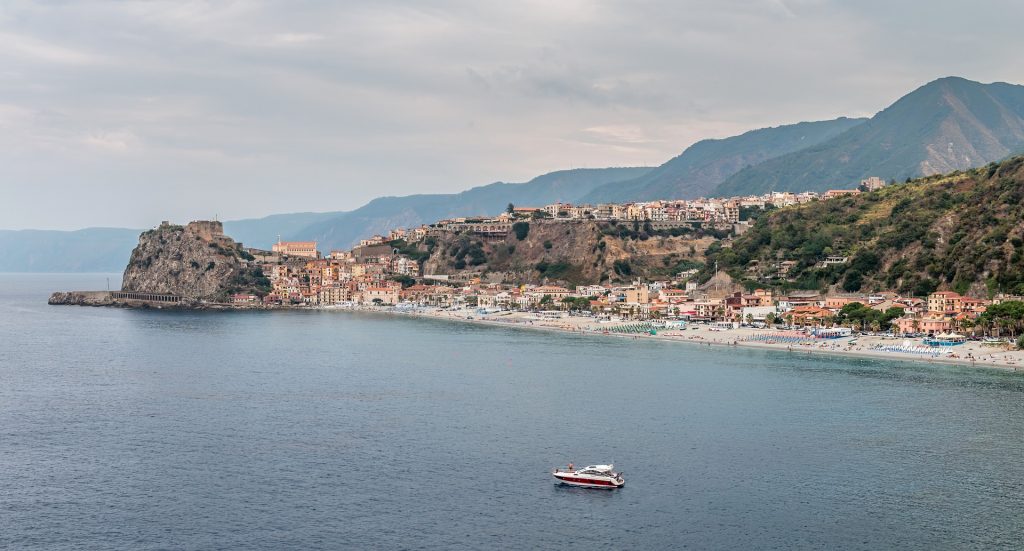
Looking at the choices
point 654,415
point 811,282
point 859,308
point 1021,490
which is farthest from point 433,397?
point 811,282

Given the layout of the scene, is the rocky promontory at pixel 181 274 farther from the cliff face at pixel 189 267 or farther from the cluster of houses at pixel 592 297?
the cluster of houses at pixel 592 297

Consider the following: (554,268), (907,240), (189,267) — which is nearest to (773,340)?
(907,240)

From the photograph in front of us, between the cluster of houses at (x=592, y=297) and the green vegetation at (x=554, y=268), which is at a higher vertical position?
the green vegetation at (x=554, y=268)

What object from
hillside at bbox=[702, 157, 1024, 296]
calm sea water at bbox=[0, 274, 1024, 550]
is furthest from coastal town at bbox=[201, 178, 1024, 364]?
calm sea water at bbox=[0, 274, 1024, 550]

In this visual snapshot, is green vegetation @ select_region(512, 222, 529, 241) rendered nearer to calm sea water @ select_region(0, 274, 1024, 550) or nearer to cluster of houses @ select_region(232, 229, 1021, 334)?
cluster of houses @ select_region(232, 229, 1021, 334)

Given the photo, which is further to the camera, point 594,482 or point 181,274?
point 181,274

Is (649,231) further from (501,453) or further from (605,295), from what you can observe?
(501,453)

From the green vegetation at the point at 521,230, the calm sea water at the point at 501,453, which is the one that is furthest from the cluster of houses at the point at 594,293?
the calm sea water at the point at 501,453
